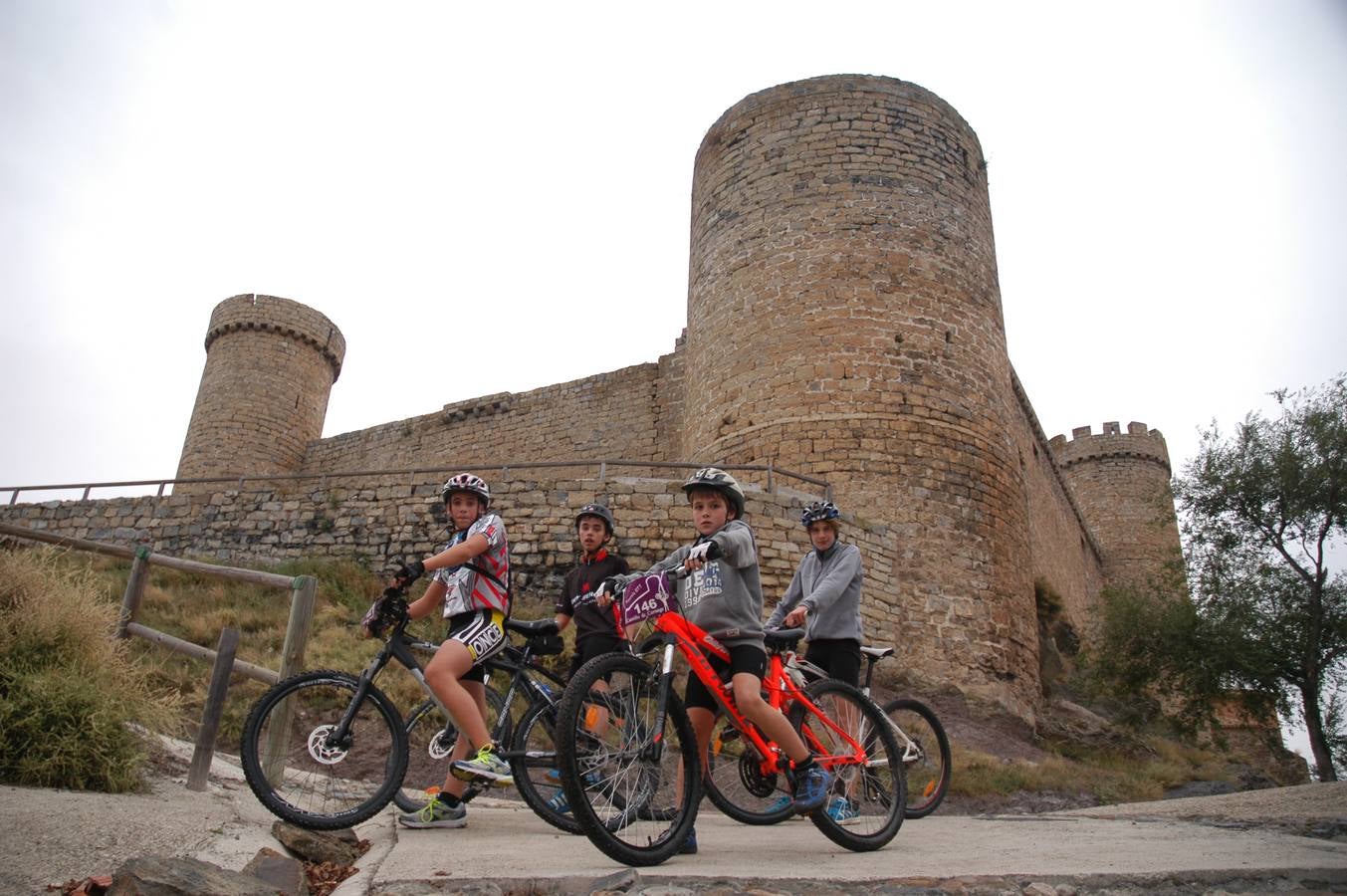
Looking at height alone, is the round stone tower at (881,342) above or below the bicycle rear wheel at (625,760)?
above

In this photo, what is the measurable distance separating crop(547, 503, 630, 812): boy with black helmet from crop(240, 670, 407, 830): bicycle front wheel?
118 centimetres

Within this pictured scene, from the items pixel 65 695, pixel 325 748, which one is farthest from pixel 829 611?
pixel 65 695

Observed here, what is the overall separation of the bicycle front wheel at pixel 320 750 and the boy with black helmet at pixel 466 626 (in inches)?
10.7

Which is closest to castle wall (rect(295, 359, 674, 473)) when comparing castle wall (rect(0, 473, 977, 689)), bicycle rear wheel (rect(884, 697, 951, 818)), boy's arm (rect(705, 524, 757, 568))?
castle wall (rect(0, 473, 977, 689))

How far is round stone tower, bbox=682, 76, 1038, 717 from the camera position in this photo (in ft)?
37.3

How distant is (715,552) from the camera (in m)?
4.00

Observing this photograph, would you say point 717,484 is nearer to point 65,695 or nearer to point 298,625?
point 298,625

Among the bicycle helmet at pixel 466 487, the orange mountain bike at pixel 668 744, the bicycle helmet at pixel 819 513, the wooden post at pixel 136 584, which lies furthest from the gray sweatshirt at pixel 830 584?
the wooden post at pixel 136 584

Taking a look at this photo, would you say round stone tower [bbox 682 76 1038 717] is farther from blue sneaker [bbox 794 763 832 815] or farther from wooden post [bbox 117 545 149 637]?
wooden post [bbox 117 545 149 637]

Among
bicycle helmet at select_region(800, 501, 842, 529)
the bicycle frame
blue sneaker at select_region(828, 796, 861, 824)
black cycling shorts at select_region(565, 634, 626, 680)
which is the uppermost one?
bicycle helmet at select_region(800, 501, 842, 529)

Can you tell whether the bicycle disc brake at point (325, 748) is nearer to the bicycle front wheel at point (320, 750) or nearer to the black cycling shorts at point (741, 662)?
the bicycle front wheel at point (320, 750)

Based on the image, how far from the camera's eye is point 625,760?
11.9ft

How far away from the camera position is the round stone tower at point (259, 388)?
23281 millimetres

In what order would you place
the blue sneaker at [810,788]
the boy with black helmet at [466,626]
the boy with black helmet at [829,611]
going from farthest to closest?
the boy with black helmet at [829,611], the boy with black helmet at [466,626], the blue sneaker at [810,788]
